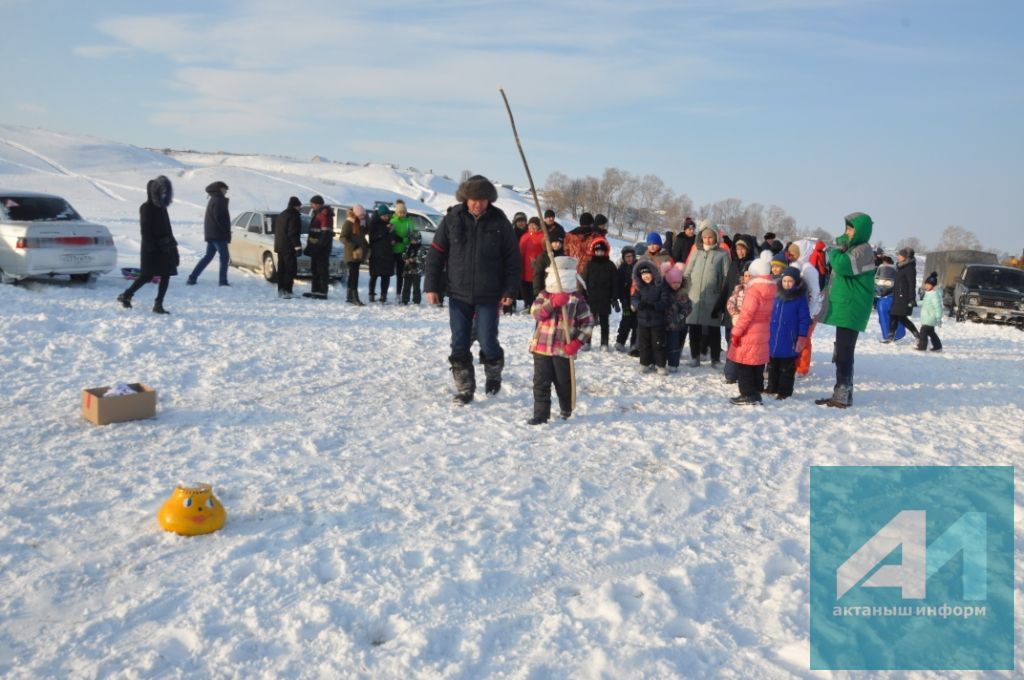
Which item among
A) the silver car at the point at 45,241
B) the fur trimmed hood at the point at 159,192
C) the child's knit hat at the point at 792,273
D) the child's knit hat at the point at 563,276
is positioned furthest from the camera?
the silver car at the point at 45,241

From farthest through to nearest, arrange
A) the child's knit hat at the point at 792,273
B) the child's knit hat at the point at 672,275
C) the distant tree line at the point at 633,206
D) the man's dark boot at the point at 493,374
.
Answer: the distant tree line at the point at 633,206
the child's knit hat at the point at 672,275
the child's knit hat at the point at 792,273
the man's dark boot at the point at 493,374

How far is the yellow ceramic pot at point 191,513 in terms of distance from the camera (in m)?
4.04

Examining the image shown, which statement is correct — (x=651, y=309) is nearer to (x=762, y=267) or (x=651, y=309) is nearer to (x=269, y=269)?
(x=762, y=267)

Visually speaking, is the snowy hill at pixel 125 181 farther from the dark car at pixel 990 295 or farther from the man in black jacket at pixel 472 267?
the dark car at pixel 990 295

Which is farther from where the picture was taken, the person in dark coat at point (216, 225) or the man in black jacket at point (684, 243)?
the person in dark coat at point (216, 225)

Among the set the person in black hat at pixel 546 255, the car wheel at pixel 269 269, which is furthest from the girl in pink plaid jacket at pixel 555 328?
the car wheel at pixel 269 269

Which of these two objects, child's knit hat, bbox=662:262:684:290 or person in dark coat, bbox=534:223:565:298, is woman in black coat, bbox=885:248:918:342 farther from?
child's knit hat, bbox=662:262:684:290

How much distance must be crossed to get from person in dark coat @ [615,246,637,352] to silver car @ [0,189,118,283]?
8472 millimetres

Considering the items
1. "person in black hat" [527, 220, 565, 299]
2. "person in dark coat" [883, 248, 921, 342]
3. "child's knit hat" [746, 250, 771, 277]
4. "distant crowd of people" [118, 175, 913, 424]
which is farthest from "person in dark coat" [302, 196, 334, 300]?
"person in dark coat" [883, 248, 921, 342]

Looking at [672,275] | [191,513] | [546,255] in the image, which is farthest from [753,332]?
[191,513]

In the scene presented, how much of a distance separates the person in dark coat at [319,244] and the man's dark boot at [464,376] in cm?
696

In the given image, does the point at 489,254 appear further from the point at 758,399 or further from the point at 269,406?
the point at 758,399

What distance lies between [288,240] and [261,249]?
2.99m

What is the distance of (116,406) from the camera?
571 centimetres
